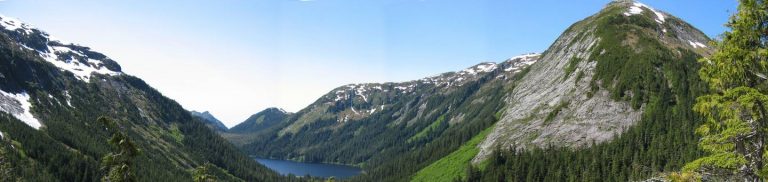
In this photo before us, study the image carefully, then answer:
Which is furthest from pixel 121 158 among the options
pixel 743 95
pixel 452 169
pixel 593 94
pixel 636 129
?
pixel 452 169

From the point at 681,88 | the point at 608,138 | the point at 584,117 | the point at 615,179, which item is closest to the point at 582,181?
the point at 615,179

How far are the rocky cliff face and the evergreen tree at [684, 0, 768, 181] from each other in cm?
13162

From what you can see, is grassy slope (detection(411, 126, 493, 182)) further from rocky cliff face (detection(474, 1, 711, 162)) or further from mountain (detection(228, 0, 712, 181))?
rocky cliff face (detection(474, 1, 711, 162))

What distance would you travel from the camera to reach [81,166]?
170 m

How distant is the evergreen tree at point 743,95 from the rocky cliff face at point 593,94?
132 metres

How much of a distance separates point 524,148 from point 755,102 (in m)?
150

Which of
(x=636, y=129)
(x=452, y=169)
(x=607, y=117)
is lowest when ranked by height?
(x=452, y=169)

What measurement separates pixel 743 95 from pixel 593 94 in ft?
487

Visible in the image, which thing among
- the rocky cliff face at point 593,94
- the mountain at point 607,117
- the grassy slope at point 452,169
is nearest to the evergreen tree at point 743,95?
the mountain at point 607,117

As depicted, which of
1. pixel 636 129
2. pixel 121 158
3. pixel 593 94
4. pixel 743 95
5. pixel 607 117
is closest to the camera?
pixel 743 95

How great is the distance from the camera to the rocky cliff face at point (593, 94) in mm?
146625

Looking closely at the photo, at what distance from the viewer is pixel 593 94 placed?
15538cm

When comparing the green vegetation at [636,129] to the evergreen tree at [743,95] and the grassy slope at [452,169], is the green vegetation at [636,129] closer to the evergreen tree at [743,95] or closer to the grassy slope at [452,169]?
the grassy slope at [452,169]

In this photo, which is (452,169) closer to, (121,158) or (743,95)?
(121,158)
